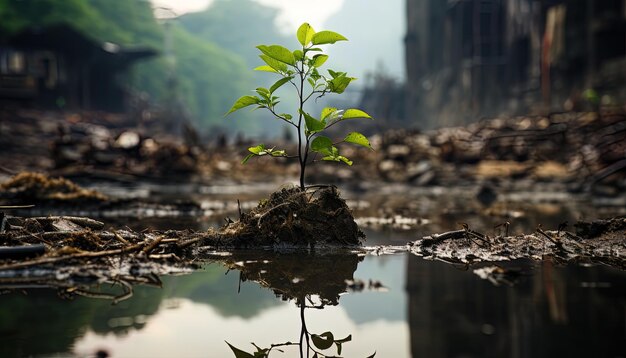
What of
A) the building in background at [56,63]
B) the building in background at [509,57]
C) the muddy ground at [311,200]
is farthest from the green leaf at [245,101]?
the building in background at [56,63]

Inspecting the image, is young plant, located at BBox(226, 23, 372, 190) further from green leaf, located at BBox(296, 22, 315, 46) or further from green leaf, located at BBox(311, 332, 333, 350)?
green leaf, located at BBox(311, 332, 333, 350)

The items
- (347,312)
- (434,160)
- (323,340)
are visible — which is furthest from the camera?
(434,160)

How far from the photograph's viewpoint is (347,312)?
2.63 meters

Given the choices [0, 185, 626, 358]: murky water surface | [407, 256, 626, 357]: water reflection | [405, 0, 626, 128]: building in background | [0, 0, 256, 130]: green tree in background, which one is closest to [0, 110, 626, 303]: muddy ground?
[0, 185, 626, 358]: murky water surface

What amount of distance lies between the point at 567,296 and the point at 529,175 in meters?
10.5

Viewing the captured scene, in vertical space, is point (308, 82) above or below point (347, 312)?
above

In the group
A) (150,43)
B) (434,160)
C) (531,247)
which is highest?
(150,43)

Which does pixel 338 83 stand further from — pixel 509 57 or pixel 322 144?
pixel 509 57

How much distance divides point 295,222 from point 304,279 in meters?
0.96

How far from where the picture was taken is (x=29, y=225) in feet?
13.3

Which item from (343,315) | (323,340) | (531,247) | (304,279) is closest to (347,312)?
(343,315)

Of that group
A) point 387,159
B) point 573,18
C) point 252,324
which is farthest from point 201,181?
point 573,18

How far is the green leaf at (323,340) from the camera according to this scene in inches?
86.1

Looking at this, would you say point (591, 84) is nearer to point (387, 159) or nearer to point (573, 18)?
point (573, 18)
